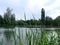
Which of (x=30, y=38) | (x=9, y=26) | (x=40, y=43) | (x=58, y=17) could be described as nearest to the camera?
(x=30, y=38)

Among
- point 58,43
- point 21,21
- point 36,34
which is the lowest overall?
point 58,43

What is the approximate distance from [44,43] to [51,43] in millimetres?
122

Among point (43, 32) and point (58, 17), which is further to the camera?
point (58, 17)

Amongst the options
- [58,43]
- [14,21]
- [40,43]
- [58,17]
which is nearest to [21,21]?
[14,21]

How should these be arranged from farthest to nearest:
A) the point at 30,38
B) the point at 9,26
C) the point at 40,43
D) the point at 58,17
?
the point at 58,17, the point at 9,26, the point at 40,43, the point at 30,38

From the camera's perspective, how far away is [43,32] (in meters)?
2.60

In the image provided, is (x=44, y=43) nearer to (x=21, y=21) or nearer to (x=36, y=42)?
(x=36, y=42)

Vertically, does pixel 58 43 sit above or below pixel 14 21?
below

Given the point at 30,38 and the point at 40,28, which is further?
the point at 40,28

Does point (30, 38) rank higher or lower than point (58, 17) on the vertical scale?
lower

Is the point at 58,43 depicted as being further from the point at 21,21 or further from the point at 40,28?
the point at 21,21

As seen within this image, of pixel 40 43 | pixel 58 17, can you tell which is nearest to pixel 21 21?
pixel 40 43

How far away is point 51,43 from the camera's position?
250 centimetres

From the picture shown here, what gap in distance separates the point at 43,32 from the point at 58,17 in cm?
102
